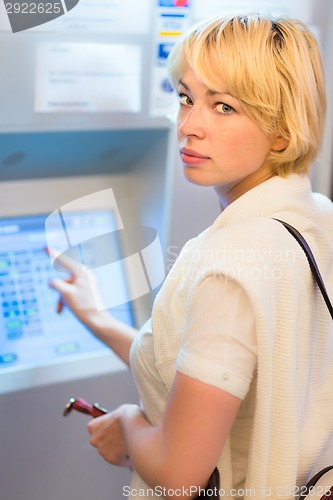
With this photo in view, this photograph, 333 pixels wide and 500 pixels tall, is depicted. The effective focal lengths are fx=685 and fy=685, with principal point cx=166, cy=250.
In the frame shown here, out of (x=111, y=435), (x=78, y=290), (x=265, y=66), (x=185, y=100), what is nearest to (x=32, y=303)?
(x=78, y=290)

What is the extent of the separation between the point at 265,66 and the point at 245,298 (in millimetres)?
341

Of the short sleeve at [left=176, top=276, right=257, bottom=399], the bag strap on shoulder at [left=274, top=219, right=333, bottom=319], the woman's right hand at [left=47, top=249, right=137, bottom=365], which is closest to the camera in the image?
the short sleeve at [left=176, top=276, right=257, bottom=399]

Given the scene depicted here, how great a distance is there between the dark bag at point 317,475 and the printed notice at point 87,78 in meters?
0.50

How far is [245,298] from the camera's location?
93 centimetres

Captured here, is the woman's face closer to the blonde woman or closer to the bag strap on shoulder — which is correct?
the blonde woman

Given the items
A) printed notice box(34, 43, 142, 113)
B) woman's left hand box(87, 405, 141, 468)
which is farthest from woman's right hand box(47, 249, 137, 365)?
printed notice box(34, 43, 142, 113)

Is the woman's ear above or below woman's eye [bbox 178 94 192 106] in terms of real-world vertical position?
below

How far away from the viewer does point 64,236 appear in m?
1.46

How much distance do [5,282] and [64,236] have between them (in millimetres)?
157

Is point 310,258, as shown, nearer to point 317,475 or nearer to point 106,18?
point 317,475

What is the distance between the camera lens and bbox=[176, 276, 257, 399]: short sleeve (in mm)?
914

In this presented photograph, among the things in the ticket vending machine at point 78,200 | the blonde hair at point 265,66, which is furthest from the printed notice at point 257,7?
the blonde hair at point 265,66

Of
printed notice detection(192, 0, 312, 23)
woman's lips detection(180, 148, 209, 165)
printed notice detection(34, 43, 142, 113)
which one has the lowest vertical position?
woman's lips detection(180, 148, 209, 165)

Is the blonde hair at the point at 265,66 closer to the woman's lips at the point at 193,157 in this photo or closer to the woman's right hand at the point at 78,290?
the woman's lips at the point at 193,157
